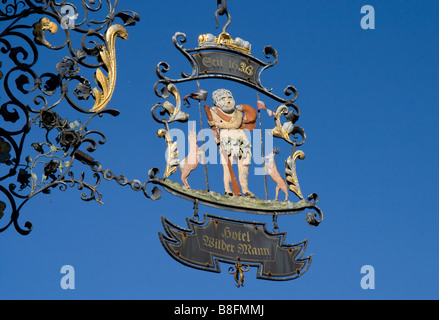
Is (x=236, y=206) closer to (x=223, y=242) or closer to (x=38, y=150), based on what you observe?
(x=223, y=242)

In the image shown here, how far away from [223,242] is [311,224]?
5.14 feet

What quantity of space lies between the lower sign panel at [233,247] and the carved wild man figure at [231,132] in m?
0.66

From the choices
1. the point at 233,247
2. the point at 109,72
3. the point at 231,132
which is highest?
the point at 109,72

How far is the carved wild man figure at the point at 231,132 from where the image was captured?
18.0m

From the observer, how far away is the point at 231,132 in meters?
18.3

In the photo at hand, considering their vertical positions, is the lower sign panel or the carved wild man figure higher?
the carved wild man figure

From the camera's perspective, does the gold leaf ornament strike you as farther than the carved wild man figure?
No

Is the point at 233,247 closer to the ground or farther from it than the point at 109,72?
closer to the ground

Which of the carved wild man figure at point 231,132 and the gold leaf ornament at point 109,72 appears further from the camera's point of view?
the carved wild man figure at point 231,132

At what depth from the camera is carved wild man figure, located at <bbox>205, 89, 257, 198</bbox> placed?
18.0 m

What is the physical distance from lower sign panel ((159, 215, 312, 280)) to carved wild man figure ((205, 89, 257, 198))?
66 centimetres

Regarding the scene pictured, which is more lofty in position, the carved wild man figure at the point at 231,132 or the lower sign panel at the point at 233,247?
the carved wild man figure at the point at 231,132

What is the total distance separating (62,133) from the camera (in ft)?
54.1

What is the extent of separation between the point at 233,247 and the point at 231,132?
1.92 metres
